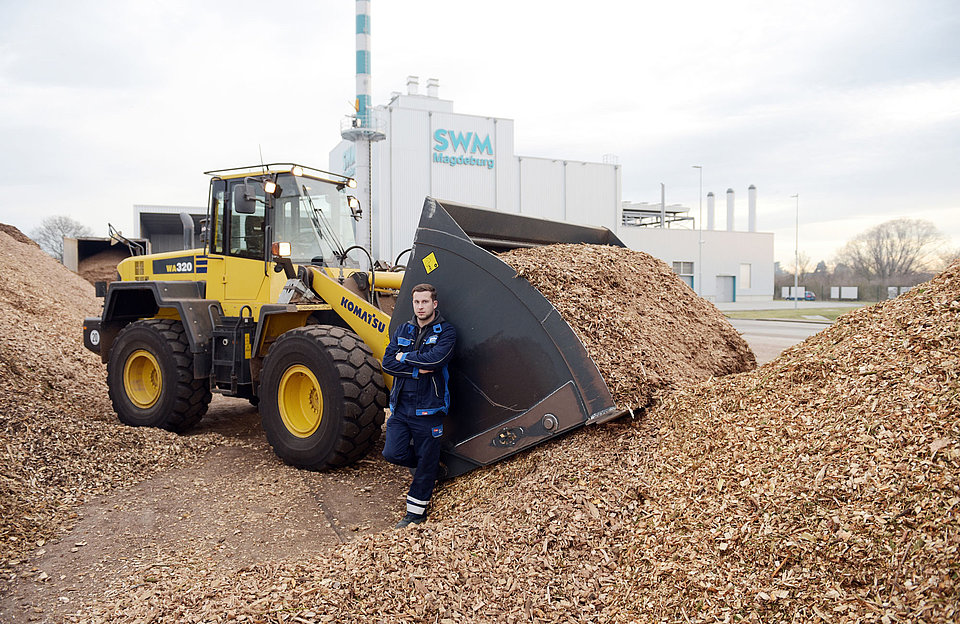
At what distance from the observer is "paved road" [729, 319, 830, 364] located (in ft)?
41.6

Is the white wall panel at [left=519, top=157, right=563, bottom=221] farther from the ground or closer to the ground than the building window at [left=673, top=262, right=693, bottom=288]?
farther from the ground

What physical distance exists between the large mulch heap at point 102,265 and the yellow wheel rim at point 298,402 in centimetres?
1412

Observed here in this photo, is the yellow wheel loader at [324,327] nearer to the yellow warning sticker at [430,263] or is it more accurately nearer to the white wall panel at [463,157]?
the yellow warning sticker at [430,263]

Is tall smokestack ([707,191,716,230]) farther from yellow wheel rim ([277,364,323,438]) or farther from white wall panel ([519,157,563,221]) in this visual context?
yellow wheel rim ([277,364,323,438])

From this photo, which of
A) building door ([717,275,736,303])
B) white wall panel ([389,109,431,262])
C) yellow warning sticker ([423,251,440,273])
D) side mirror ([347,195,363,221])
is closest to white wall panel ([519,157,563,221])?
white wall panel ([389,109,431,262])

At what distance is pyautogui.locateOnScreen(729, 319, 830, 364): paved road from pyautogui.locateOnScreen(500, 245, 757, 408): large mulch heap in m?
6.35

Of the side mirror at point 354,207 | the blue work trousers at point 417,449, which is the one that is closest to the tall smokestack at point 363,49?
the side mirror at point 354,207

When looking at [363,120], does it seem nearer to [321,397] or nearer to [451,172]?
[451,172]

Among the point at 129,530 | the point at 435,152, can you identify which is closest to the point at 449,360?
the point at 129,530

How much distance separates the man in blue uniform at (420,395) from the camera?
151 inches

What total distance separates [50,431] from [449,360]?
3557 millimetres

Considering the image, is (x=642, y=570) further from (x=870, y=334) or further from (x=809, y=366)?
(x=870, y=334)

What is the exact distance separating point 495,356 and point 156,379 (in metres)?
4.34

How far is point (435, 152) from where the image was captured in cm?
3234
